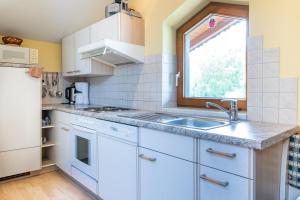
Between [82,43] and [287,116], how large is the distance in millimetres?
2434

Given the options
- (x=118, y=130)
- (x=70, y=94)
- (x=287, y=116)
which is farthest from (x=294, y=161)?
(x=70, y=94)

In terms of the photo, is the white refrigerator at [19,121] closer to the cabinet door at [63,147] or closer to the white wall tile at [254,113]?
the cabinet door at [63,147]

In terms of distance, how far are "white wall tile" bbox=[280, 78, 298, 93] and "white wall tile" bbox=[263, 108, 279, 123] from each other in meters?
0.14

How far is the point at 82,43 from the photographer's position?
2904 millimetres

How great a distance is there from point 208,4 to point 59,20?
1948mm

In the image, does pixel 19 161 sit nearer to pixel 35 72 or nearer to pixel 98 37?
pixel 35 72

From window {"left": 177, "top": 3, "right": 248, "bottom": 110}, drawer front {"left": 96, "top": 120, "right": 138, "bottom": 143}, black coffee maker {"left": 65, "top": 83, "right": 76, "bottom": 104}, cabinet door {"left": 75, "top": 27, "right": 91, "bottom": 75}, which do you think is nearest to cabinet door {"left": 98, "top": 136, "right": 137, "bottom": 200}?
drawer front {"left": 96, "top": 120, "right": 138, "bottom": 143}

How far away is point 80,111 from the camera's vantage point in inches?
91.6

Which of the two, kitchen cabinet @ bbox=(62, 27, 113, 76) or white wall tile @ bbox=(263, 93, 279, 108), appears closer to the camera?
white wall tile @ bbox=(263, 93, 279, 108)

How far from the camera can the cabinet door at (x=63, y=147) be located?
Result: 2598 millimetres

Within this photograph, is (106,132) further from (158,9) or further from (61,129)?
(158,9)

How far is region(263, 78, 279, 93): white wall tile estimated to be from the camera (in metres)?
1.52

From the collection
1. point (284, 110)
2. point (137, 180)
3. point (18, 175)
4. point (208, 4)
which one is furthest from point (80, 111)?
point (284, 110)

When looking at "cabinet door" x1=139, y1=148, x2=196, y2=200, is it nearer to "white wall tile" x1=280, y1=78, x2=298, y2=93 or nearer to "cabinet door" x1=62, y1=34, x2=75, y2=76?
"white wall tile" x1=280, y1=78, x2=298, y2=93
